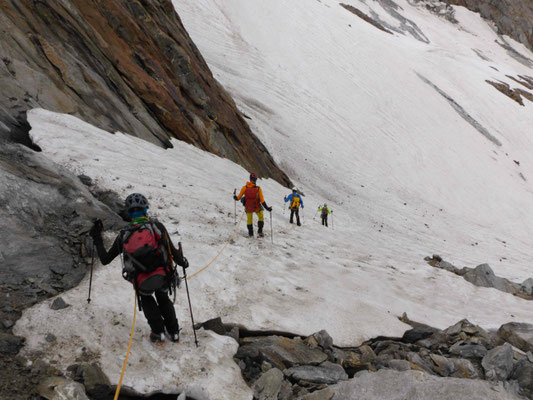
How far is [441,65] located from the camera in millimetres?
44375

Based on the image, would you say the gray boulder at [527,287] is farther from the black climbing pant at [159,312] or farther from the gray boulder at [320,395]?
the black climbing pant at [159,312]

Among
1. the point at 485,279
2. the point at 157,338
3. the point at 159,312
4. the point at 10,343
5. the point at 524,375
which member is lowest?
the point at 10,343

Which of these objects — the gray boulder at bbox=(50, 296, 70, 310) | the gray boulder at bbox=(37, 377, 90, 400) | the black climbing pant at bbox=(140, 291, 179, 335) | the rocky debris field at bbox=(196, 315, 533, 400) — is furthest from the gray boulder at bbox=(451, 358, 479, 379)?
the gray boulder at bbox=(50, 296, 70, 310)

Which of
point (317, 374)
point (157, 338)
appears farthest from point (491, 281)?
point (157, 338)

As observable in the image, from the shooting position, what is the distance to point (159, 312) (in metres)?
4.91

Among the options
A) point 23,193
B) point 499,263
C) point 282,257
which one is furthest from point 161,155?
point 499,263

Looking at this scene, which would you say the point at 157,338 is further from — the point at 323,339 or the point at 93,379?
the point at 323,339

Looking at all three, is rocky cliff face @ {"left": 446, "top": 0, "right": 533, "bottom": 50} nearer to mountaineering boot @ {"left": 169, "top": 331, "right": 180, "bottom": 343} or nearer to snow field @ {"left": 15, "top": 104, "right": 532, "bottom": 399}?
snow field @ {"left": 15, "top": 104, "right": 532, "bottom": 399}

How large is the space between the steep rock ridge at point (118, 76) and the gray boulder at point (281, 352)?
6731mm

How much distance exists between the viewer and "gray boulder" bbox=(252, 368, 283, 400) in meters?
4.46

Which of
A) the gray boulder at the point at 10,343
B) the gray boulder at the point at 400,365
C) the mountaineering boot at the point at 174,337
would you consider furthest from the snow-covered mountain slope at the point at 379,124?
the gray boulder at the point at 10,343

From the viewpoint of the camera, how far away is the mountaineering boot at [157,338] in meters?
4.94

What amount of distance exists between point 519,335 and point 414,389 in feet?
14.4

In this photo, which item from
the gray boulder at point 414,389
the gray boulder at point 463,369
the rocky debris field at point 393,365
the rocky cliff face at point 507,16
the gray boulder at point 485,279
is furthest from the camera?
the rocky cliff face at point 507,16
